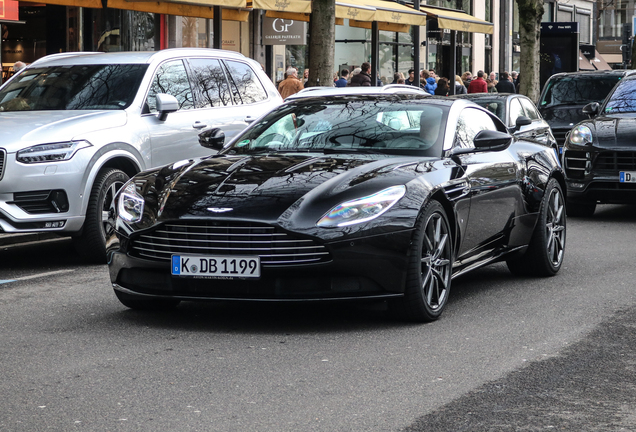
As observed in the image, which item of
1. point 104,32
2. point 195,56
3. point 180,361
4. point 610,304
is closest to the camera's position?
point 180,361

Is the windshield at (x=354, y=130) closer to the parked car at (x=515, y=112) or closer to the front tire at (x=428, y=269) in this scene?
the front tire at (x=428, y=269)

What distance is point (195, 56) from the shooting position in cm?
1113

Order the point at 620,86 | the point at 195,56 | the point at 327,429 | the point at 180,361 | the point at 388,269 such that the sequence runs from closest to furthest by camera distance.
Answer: the point at 327,429 → the point at 180,361 → the point at 388,269 → the point at 195,56 → the point at 620,86

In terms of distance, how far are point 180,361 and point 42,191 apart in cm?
366

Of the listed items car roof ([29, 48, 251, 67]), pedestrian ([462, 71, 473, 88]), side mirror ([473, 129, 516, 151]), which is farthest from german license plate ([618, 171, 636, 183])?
pedestrian ([462, 71, 473, 88])

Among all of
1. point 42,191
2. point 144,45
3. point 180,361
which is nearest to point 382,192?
Result: point 180,361

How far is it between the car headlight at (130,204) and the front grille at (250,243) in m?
0.40

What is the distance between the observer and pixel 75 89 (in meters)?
10.1

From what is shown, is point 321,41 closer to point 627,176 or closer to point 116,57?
point 627,176

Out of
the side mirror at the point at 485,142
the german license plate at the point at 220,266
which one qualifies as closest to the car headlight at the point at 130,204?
the german license plate at the point at 220,266

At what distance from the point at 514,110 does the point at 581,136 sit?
1.97m

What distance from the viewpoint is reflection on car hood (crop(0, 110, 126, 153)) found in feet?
28.7

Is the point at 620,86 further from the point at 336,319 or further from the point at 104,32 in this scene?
the point at 104,32

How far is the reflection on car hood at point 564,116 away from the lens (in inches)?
745
